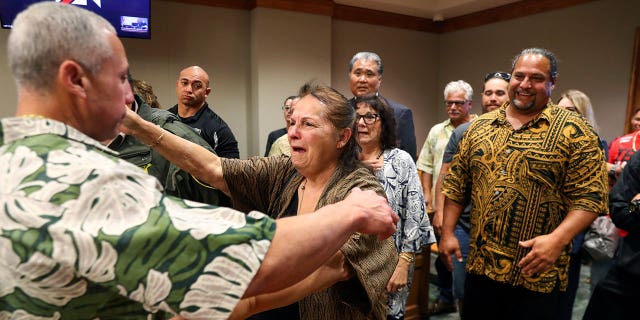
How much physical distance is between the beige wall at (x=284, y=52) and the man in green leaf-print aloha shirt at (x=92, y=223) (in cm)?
391

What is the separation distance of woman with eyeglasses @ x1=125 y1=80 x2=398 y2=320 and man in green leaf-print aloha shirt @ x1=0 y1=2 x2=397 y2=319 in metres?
0.45

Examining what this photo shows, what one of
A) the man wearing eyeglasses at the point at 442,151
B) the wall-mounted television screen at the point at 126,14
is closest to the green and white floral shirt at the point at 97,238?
the man wearing eyeglasses at the point at 442,151

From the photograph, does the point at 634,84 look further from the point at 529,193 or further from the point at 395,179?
the point at 395,179

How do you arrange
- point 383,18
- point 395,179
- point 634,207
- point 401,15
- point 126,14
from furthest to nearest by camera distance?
point 401,15
point 383,18
point 126,14
point 395,179
point 634,207

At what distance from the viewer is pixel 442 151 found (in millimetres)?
3188

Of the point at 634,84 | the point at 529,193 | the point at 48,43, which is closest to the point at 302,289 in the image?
the point at 48,43

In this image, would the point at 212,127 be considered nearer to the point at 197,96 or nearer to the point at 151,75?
the point at 197,96

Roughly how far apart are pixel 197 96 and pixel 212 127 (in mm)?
364

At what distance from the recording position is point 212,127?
120 inches

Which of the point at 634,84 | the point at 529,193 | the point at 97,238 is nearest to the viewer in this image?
the point at 97,238

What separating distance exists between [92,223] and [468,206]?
2.38 metres

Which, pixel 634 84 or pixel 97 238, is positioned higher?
pixel 634 84

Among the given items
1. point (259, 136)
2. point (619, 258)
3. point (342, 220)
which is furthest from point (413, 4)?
point (342, 220)

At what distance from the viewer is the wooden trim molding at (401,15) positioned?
4.54 m
